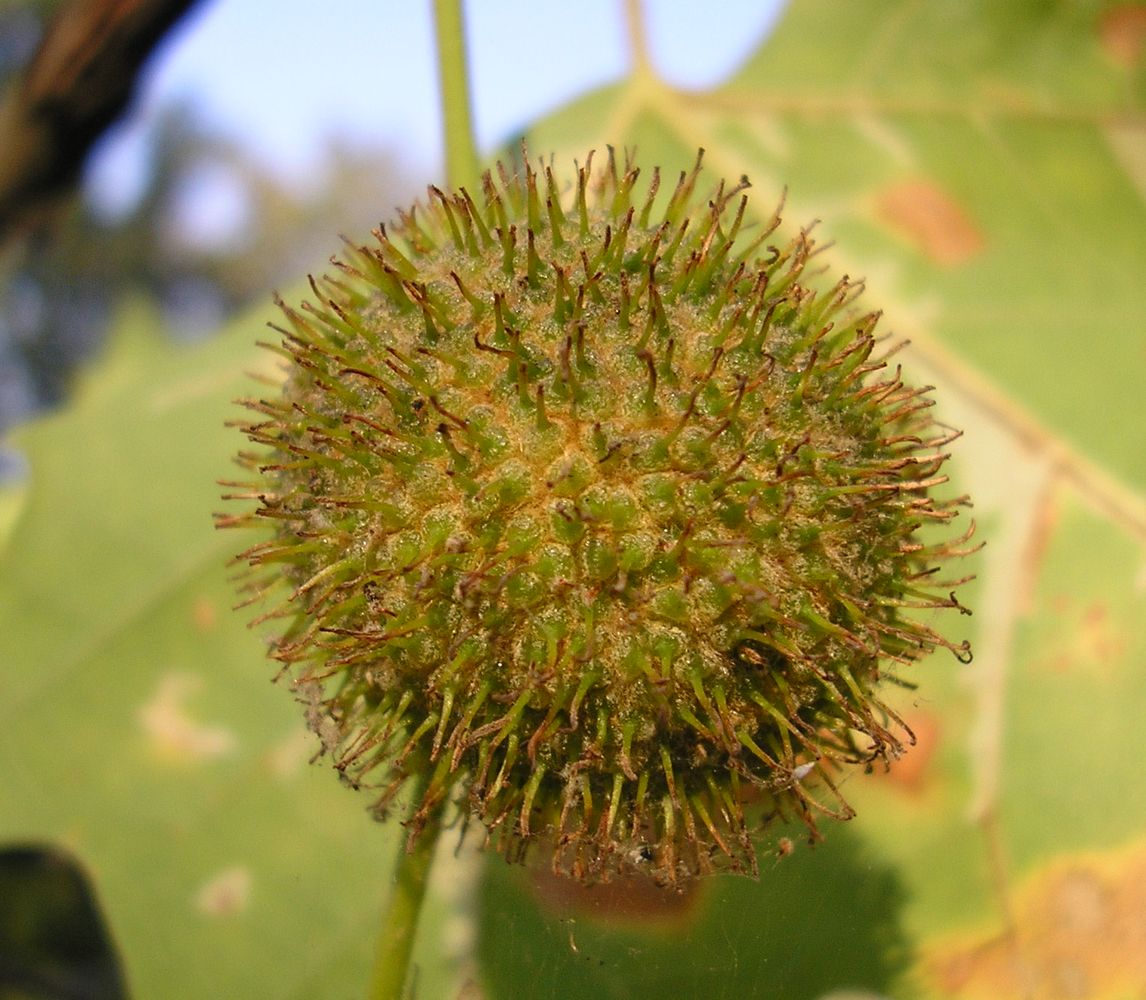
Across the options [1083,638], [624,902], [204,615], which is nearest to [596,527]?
[624,902]

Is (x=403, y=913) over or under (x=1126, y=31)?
under

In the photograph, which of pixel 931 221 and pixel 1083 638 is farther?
pixel 931 221

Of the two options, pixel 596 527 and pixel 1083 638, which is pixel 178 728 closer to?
pixel 596 527

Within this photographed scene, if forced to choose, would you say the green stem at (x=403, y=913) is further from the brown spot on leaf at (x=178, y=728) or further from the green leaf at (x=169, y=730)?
the brown spot on leaf at (x=178, y=728)

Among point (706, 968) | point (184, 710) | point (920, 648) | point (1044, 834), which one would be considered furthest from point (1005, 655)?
point (184, 710)

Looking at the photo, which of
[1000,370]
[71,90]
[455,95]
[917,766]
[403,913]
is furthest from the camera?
[71,90]

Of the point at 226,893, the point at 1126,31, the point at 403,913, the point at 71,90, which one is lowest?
the point at 226,893
